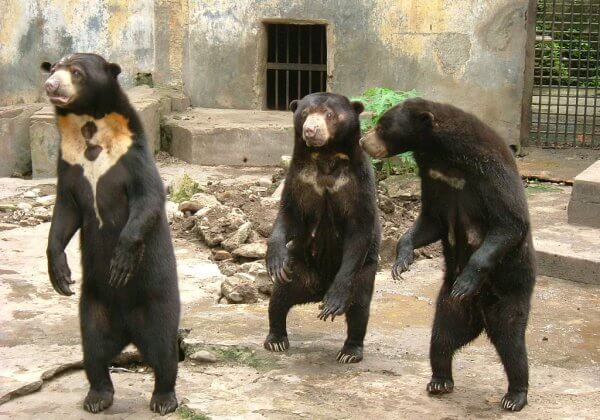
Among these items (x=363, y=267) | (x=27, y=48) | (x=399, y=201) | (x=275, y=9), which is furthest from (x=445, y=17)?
(x=363, y=267)

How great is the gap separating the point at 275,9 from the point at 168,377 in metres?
7.60

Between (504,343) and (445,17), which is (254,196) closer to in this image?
(445,17)

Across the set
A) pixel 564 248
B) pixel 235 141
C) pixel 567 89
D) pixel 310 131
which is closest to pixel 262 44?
pixel 235 141

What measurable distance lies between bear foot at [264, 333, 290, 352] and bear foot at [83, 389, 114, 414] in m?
1.21

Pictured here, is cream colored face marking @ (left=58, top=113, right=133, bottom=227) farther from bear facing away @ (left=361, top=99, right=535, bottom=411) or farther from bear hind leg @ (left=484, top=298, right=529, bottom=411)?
bear hind leg @ (left=484, top=298, right=529, bottom=411)

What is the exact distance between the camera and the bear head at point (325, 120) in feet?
18.5

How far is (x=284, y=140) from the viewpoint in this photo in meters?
11.2

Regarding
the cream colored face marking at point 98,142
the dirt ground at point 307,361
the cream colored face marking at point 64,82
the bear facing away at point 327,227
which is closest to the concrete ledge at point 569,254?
the dirt ground at point 307,361

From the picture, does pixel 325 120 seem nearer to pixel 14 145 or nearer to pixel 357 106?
pixel 357 106

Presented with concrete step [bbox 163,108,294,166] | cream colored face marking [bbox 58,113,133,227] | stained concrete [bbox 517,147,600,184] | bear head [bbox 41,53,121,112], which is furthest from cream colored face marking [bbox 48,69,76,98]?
stained concrete [bbox 517,147,600,184]

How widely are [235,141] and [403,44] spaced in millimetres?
2166

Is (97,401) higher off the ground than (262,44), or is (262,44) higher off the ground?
(262,44)

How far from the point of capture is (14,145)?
37.1 feet

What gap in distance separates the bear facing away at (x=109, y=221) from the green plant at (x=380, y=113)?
456 cm
